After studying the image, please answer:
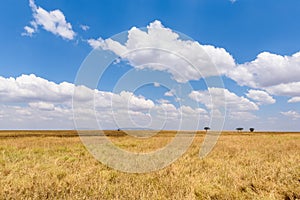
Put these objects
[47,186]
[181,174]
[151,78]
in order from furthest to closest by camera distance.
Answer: [151,78], [181,174], [47,186]

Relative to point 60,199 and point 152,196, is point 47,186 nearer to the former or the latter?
point 60,199

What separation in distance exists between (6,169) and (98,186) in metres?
4.27

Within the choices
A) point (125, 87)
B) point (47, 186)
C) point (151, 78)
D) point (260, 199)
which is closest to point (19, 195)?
point (47, 186)

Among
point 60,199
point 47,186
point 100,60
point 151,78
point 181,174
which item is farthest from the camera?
point 151,78

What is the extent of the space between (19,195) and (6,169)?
12.4ft

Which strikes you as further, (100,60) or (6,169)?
(100,60)

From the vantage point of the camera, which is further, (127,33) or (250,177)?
(127,33)

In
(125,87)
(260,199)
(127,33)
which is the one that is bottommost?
(260,199)

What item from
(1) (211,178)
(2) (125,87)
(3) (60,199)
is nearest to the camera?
(3) (60,199)

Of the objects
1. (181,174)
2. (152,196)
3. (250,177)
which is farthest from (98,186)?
(250,177)

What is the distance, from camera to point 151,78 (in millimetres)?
14266

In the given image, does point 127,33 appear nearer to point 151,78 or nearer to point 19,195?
point 151,78

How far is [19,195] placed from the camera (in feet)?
21.3

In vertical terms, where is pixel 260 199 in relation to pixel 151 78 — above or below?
below
